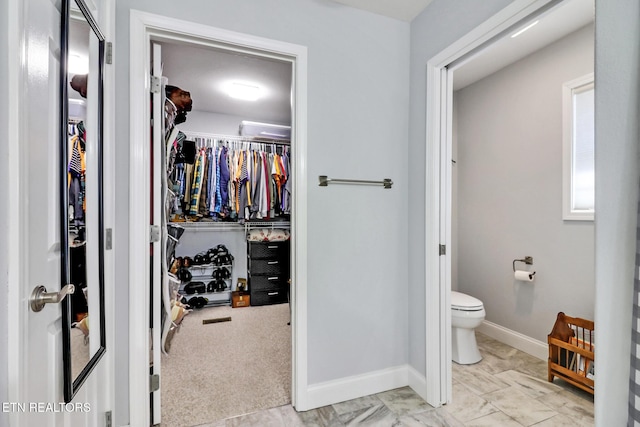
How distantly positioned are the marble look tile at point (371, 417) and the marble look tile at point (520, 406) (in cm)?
66

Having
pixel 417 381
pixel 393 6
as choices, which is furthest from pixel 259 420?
pixel 393 6

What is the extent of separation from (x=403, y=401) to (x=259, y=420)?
0.86m

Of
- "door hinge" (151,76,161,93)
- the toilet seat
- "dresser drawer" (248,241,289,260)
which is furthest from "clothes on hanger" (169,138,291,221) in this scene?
the toilet seat

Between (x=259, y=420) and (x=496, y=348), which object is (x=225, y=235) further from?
(x=496, y=348)

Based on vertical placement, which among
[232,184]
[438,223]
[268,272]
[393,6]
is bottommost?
[268,272]

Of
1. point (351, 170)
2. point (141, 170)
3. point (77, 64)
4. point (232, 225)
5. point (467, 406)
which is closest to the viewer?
point (77, 64)

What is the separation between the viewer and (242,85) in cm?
327

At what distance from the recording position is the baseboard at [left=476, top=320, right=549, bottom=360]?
2443mm

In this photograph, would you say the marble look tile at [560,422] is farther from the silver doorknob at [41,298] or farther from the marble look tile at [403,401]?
the silver doorknob at [41,298]

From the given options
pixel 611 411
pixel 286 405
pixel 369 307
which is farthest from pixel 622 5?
pixel 286 405

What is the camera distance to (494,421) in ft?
5.53

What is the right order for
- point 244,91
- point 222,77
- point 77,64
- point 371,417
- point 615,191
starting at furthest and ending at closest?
point 244,91
point 222,77
point 371,417
point 77,64
point 615,191

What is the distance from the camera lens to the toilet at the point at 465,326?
2.31 meters

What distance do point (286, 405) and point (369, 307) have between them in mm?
761
